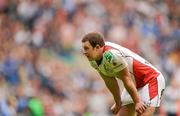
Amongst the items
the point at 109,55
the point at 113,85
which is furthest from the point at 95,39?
the point at 113,85

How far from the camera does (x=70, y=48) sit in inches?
824

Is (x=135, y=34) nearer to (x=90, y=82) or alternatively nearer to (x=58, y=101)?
(x=90, y=82)

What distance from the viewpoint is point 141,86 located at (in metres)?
12.4

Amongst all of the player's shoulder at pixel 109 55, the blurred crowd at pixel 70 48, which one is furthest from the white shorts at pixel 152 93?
the blurred crowd at pixel 70 48

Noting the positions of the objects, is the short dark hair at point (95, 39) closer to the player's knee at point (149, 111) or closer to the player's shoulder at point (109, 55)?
the player's shoulder at point (109, 55)

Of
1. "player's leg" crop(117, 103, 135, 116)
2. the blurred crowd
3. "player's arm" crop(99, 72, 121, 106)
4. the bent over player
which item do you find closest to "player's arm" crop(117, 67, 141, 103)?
the bent over player

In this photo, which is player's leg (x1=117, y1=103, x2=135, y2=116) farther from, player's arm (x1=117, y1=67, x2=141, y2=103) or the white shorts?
player's arm (x1=117, y1=67, x2=141, y2=103)

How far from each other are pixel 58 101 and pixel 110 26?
338cm

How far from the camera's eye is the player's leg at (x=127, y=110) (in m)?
12.7

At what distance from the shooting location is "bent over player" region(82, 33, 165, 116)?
38.8 ft

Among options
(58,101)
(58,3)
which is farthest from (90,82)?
(58,3)

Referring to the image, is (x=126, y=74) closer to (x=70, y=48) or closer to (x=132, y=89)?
(x=132, y=89)

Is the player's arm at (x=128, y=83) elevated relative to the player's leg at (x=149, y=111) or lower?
elevated

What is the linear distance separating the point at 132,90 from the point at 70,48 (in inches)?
359
